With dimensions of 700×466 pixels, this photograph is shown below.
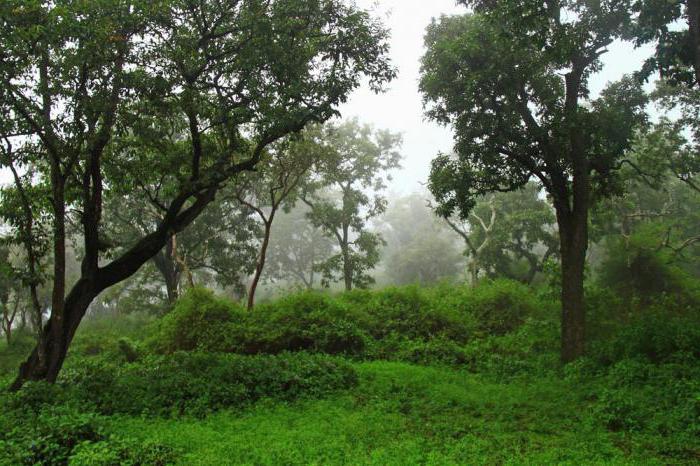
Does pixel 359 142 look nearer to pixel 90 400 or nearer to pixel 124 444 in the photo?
pixel 90 400

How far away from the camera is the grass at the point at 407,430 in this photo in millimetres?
6168

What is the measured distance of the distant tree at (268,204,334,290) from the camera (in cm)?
5234

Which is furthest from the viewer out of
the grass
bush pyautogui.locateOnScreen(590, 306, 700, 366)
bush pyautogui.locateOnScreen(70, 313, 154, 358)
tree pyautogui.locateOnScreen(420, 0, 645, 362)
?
bush pyautogui.locateOnScreen(70, 313, 154, 358)

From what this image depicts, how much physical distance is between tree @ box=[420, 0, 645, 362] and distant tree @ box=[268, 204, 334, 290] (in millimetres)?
39225

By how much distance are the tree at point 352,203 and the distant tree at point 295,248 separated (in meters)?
22.9

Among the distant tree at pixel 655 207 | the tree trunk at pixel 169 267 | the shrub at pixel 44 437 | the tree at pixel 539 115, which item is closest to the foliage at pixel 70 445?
the shrub at pixel 44 437

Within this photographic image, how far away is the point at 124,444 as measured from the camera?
5.99 m

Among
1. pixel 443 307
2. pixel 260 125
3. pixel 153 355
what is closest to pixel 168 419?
pixel 260 125

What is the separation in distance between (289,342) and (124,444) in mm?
8492

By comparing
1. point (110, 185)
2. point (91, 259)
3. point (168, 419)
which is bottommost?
point (168, 419)

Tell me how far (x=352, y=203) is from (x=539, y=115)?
1476 cm

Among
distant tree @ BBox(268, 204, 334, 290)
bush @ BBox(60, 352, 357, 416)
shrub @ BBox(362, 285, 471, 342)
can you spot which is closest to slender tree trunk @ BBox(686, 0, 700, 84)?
bush @ BBox(60, 352, 357, 416)

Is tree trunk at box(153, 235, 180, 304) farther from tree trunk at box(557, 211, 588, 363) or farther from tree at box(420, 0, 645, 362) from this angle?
tree trunk at box(557, 211, 588, 363)

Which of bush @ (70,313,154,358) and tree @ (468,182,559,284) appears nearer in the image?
bush @ (70,313,154,358)
